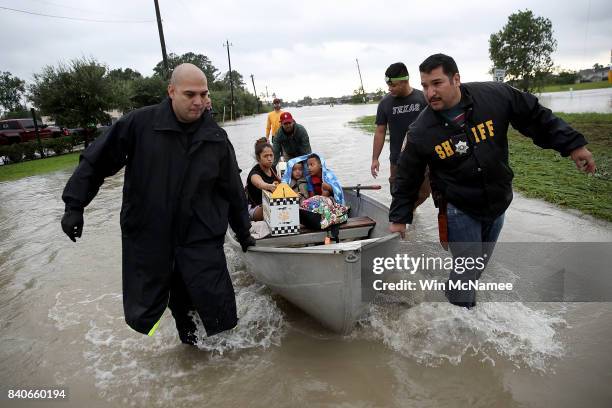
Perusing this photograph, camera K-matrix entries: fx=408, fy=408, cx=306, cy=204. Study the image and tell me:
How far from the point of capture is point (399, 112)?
17.0 feet

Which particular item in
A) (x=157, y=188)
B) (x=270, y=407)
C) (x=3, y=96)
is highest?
(x=3, y=96)

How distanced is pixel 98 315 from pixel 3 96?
9367 centimetres

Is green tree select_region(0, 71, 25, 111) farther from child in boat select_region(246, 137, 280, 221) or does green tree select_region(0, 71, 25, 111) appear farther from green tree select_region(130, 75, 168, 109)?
child in boat select_region(246, 137, 280, 221)

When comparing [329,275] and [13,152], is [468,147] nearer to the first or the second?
[329,275]

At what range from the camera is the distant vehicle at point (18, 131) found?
22.1m

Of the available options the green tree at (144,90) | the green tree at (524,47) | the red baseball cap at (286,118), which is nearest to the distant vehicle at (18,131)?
the green tree at (144,90)

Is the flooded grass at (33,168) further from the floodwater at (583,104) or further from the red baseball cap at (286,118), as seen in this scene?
the floodwater at (583,104)

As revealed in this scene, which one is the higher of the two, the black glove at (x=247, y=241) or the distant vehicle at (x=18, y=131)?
the distant vehicle at (x=18, y=131)

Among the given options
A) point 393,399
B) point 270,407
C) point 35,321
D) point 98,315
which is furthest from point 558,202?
point 35,321

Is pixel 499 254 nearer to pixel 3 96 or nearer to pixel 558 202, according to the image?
pixel 558 202

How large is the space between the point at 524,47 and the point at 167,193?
70179mm

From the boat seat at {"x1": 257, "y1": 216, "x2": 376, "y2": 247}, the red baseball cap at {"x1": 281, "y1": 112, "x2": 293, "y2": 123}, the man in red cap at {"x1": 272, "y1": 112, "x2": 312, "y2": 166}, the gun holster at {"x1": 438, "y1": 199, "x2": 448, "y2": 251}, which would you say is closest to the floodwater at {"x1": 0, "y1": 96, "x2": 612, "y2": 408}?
the boat seat at {"x1": 257, "y1": 216, "x2": 376, "y2": 247}

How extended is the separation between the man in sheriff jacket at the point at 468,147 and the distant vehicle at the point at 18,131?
2535 cm

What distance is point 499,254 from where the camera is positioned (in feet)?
17.4
